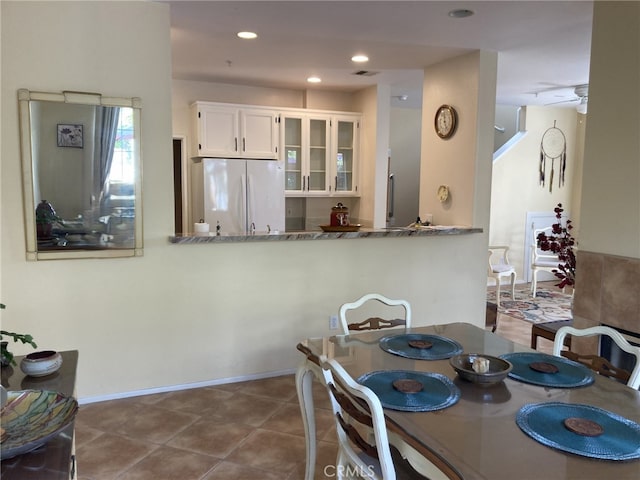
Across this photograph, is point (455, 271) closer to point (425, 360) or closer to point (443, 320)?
point (443, 320)

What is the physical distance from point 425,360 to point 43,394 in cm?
135

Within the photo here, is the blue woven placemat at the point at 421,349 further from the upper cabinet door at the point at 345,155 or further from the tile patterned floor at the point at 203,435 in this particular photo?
the upper cabinet door at the point at 345,155

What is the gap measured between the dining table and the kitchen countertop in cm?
143

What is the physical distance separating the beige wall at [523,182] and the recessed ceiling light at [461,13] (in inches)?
156

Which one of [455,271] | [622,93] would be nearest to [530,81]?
[455,271]

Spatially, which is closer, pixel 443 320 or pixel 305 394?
pixel 305 394

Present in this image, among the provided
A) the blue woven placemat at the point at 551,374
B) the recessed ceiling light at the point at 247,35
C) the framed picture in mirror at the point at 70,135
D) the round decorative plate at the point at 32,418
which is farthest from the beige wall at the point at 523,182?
the round decorative plate at the point at 32,418

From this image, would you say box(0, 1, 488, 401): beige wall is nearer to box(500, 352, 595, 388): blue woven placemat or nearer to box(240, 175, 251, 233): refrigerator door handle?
box(240, 175, 251, 233): refrigerator door handle

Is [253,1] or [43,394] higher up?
[253,1]

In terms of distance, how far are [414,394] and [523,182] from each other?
613 centimetres

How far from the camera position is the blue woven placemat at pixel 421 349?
1969 mm

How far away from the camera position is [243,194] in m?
5.03

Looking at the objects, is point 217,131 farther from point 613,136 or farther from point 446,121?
point 613,136

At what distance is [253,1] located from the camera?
2.87 metres
